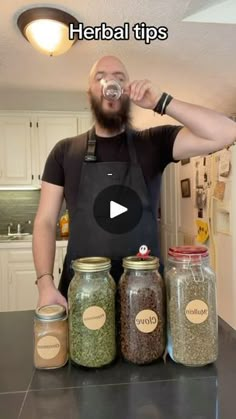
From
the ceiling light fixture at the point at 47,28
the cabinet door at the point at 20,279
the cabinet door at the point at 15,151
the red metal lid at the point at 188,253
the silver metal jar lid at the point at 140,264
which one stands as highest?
the ceiling light fixture at the point at 47,28

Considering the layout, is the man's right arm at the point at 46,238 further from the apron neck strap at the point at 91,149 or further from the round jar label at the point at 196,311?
the round jar label at the point at 196,311

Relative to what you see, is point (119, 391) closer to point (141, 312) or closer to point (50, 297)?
point (141, 312)

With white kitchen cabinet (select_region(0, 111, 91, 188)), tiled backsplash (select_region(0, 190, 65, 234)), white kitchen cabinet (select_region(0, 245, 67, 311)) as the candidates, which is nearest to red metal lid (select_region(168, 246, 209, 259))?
white kitchen cabinet (select_region(0, 245, 67, 311))

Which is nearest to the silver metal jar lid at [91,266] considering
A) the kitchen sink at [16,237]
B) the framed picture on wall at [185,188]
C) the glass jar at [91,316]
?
the glass jar at [91,316]

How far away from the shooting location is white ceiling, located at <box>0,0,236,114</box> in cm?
154

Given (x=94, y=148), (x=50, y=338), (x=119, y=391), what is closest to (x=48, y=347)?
(x=50, y=338)

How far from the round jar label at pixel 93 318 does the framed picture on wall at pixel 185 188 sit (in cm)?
279

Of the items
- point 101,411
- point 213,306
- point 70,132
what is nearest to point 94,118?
point 213,306

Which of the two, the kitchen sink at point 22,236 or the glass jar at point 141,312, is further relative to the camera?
the kitchen sink at point 22,236

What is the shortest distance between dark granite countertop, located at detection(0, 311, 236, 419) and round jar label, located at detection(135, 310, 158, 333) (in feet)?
0.26

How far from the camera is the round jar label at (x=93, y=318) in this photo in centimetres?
63

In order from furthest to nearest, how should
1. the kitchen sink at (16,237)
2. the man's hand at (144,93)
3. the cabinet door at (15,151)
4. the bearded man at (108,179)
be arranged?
the cabinet door at (15,151) → the kitchen sink at (16,237) → the bearded man at (108,179) → the man's hand at (144,93)

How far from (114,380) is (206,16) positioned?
5.37 ft

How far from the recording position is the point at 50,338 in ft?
2.15
